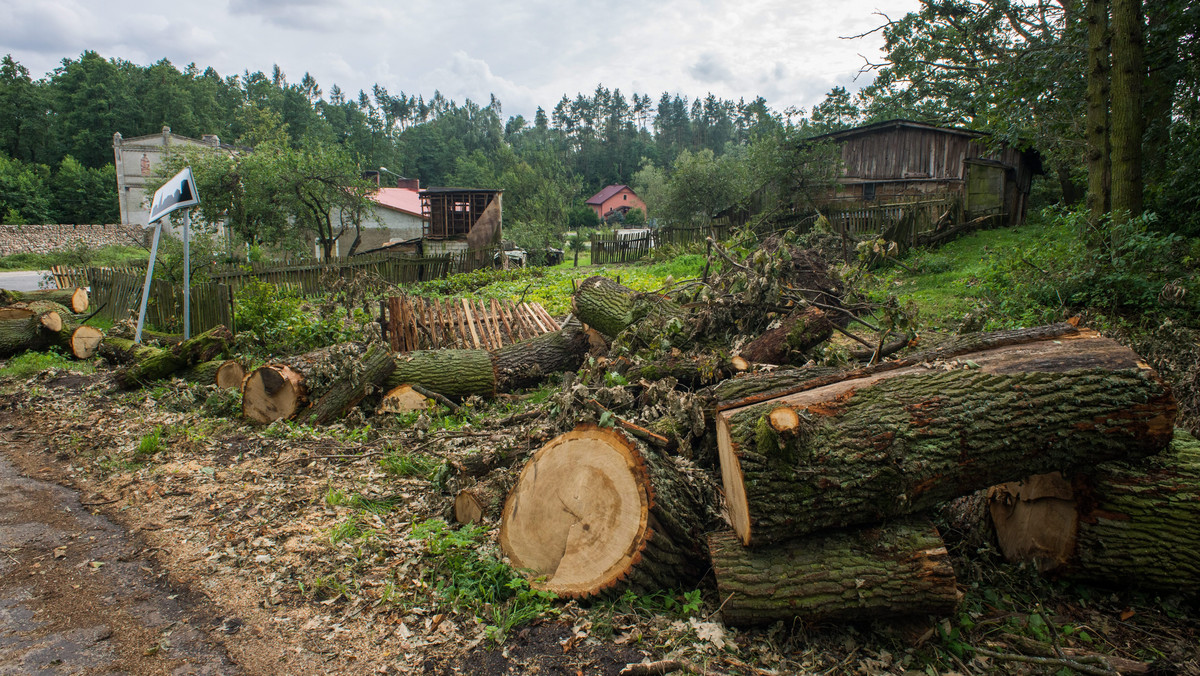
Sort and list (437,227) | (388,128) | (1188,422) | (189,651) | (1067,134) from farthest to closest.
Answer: (388,128)
(437,227)
(1067,134)
(1188,422)
(189,651)

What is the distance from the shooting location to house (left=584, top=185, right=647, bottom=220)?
2368 inches

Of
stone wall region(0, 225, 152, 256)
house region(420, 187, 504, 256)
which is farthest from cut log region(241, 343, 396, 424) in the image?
stone wall region(0, 225, 152, 256)

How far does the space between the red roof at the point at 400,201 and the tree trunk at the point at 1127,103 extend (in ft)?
88.5

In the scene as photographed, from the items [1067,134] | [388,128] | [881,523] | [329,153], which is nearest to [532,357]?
[881,523]

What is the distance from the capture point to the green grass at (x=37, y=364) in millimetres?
8133

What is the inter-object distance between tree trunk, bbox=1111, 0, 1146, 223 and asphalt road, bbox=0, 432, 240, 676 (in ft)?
34.7

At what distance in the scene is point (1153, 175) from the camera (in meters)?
9.23

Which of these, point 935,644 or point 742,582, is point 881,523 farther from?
point 742,582

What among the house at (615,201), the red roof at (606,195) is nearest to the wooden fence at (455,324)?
the house at (615,201)

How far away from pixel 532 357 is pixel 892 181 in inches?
688

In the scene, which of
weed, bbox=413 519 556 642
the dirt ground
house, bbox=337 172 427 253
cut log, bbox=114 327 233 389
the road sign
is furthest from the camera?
house, bbox=337 172 427 253

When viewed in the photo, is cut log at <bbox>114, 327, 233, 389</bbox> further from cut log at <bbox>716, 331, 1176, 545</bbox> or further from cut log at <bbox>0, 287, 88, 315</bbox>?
cut log at <bbox>716, 331, 1176, 545</bbox>

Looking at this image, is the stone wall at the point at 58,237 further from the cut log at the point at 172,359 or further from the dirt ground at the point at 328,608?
the dirt ground at the point at 328,608

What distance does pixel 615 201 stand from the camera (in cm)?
6116
